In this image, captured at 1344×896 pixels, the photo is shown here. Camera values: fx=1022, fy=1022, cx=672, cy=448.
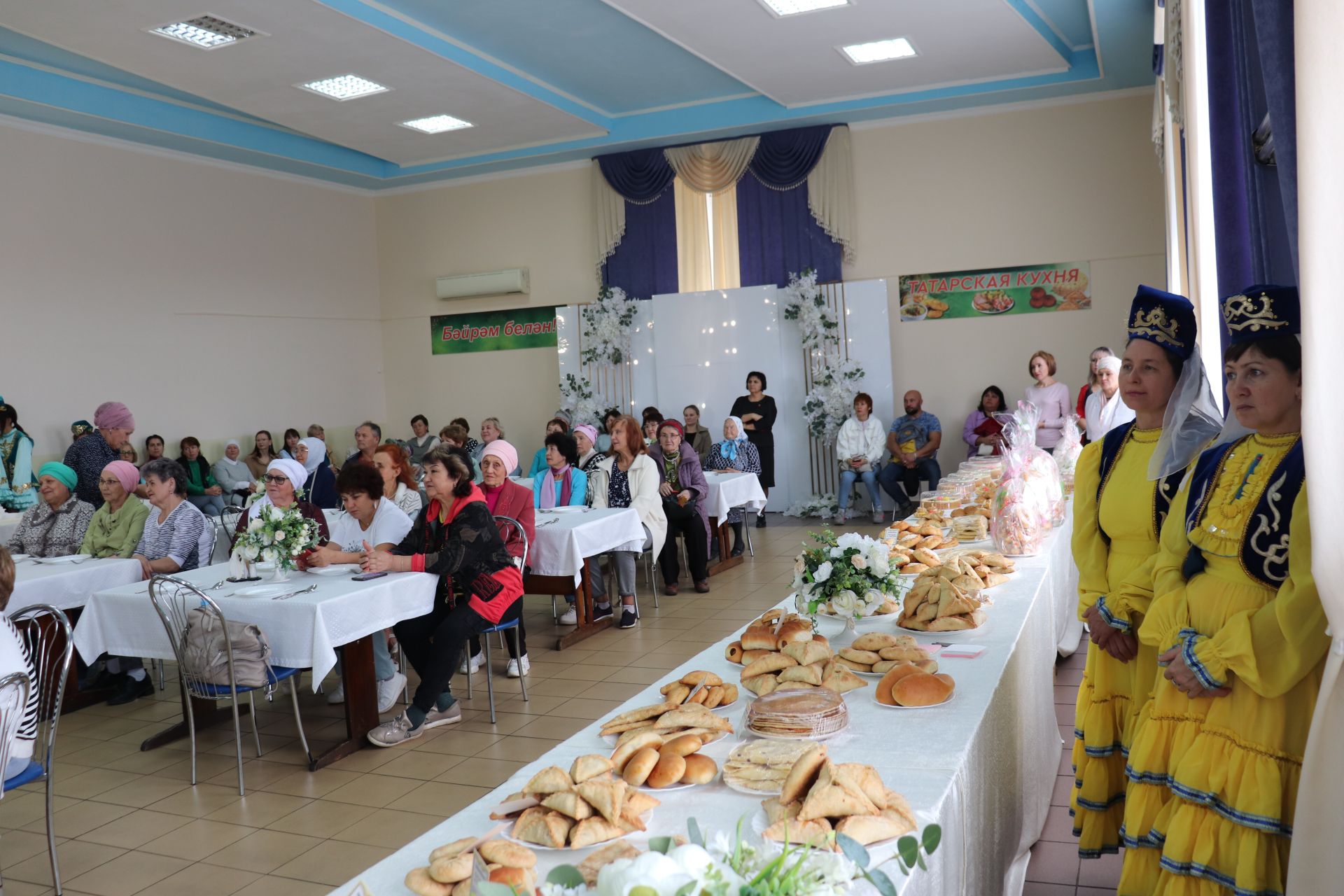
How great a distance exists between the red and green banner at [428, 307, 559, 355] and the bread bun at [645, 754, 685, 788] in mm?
11585

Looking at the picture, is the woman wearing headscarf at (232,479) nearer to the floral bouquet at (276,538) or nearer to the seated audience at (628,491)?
the seated audience at (628,491)

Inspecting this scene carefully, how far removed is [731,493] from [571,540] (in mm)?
2730

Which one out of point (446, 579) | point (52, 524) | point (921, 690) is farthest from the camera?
point (52, 524)

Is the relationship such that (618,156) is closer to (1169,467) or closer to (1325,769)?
(1169,467)

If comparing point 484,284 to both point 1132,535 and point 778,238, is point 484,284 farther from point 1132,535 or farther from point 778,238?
point 1132,535

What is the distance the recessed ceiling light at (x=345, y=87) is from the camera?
9.10m

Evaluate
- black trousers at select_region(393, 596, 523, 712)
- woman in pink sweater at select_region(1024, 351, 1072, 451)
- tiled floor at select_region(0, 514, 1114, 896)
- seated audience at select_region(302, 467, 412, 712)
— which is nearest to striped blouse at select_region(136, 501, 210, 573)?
tiled floor at select_region(0, 514, 1114, 896)

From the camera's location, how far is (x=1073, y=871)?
125 inches

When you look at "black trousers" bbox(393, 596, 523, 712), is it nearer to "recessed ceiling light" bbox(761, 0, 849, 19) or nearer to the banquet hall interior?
the banquet hall interior

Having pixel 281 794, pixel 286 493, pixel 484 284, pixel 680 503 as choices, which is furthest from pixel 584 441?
pixel 484 284

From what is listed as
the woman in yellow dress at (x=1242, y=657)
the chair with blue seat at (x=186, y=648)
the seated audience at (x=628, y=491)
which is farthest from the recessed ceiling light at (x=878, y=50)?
the woman in yellow dress at (x=1242, y=657)

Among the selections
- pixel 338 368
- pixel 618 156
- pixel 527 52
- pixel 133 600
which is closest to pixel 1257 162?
pixel 133 600

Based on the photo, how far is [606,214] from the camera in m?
12.9

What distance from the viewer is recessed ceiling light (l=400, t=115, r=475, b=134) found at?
1070 cm
